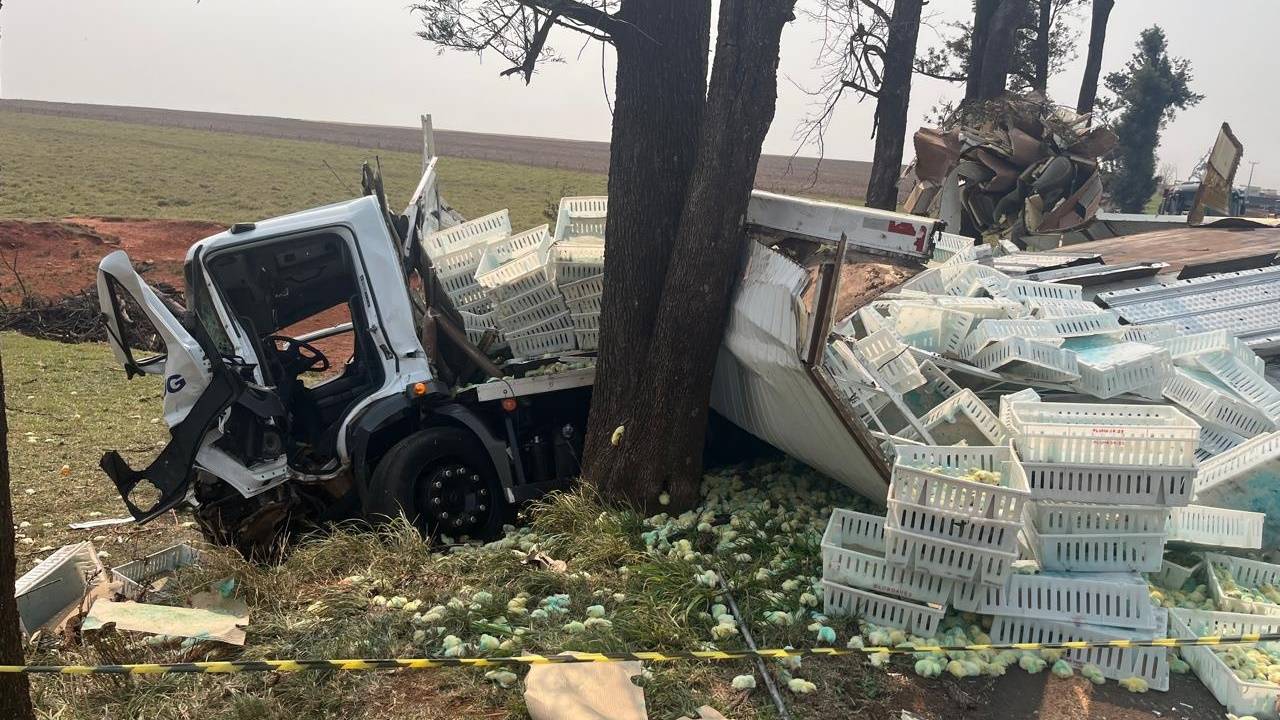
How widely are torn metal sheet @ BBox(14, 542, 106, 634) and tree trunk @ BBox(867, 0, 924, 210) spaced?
10630 millimetres

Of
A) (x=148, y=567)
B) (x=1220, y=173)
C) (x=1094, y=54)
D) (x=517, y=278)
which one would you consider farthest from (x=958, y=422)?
(x=1094, y=54)

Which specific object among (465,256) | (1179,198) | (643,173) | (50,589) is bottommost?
(50,589)

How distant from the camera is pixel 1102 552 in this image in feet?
13.1

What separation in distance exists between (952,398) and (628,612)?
2019 millimetres

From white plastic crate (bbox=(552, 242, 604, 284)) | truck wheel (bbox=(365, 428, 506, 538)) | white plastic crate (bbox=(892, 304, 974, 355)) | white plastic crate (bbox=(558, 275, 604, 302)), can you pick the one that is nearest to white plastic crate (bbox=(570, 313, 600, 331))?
white plastic crate (bbox=(558, 275, 604, 302))

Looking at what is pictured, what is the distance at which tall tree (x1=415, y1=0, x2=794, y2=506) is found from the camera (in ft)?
16.4

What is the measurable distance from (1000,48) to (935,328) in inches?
399

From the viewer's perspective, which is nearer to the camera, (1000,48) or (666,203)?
(666,203)

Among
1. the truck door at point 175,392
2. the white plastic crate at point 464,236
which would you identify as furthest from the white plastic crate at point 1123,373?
the truck door at point 175,392

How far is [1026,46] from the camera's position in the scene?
19031 mm

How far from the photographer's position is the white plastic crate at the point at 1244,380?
530 centimetres

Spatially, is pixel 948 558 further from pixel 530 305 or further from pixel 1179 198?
pixel 1179 198

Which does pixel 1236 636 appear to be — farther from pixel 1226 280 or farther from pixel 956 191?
pixel 956 191

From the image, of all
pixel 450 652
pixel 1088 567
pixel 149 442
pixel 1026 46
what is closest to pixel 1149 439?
pixel 1088 567
